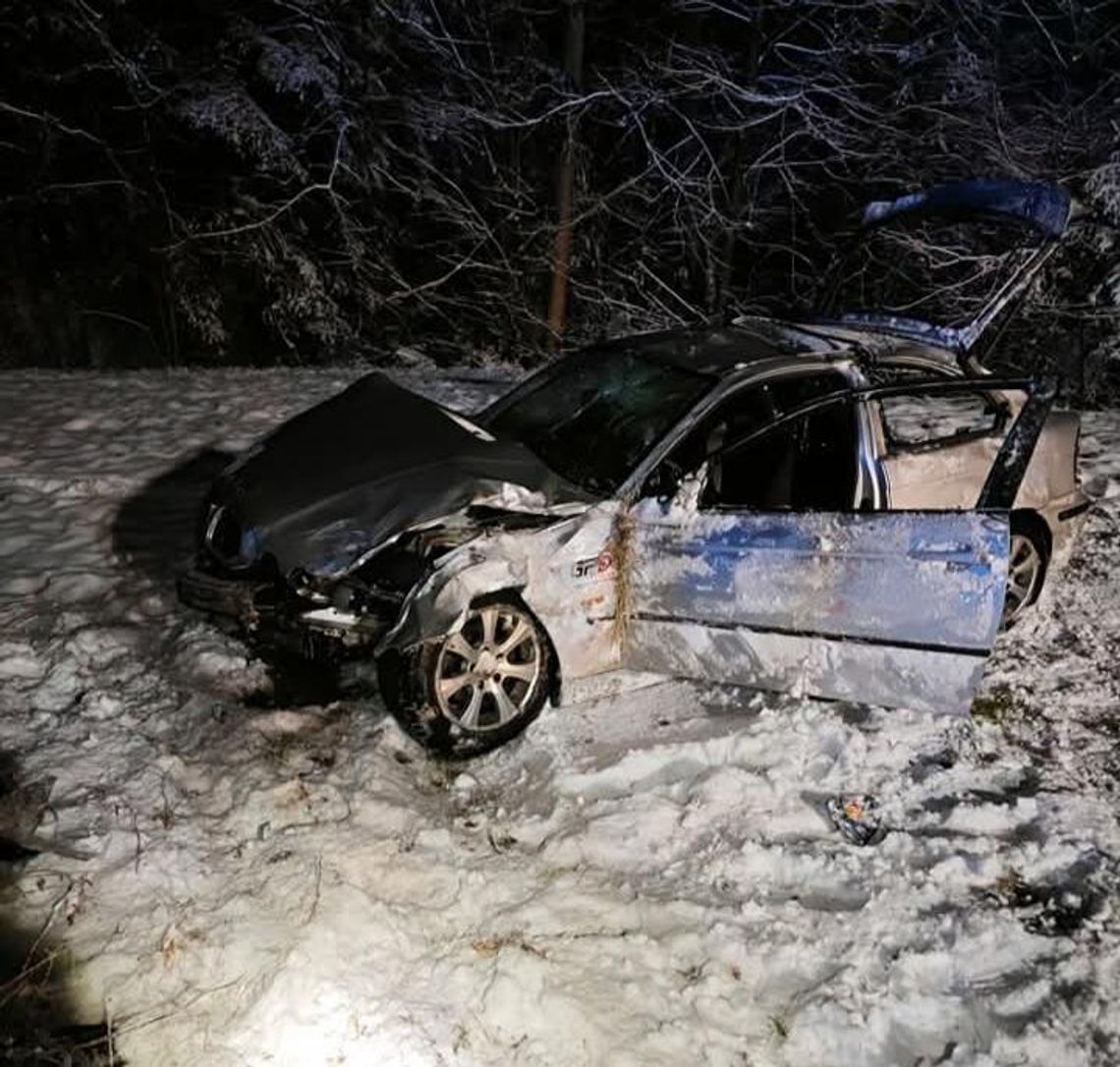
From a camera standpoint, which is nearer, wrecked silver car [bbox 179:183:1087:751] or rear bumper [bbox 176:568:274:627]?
wrecked silver car [bbox 179:183:1087:751]

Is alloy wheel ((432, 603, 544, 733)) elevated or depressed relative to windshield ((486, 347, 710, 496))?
depressed

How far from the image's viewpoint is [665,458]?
12.7 ft

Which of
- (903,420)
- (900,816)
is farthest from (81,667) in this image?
(903,420)

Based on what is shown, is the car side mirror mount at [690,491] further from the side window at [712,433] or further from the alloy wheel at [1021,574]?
the alloy wheel at [1021,574]

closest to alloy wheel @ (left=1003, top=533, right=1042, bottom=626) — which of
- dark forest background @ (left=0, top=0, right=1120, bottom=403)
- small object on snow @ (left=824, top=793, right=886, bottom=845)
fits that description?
small object on snow @ (left=824, top=793, right=886, bottom=845)

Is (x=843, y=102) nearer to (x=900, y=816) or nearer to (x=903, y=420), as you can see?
(x=903, y=420)

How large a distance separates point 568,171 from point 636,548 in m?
7.87

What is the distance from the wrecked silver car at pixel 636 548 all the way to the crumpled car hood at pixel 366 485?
0.04ft

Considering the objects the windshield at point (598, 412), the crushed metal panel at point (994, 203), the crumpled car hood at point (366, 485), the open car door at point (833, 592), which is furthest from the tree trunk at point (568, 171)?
the open car door at point (833, 592)

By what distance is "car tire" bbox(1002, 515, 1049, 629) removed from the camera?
4645 millimetres

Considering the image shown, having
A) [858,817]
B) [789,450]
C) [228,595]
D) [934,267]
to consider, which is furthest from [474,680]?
[934,267]

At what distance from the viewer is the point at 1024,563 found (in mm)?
4734

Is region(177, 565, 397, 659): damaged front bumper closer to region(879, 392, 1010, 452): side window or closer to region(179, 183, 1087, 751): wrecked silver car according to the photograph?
region(179, 183, 1087, 751): wrecked silver car

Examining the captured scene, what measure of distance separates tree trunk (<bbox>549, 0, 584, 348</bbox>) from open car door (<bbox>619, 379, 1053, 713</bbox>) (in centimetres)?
741
